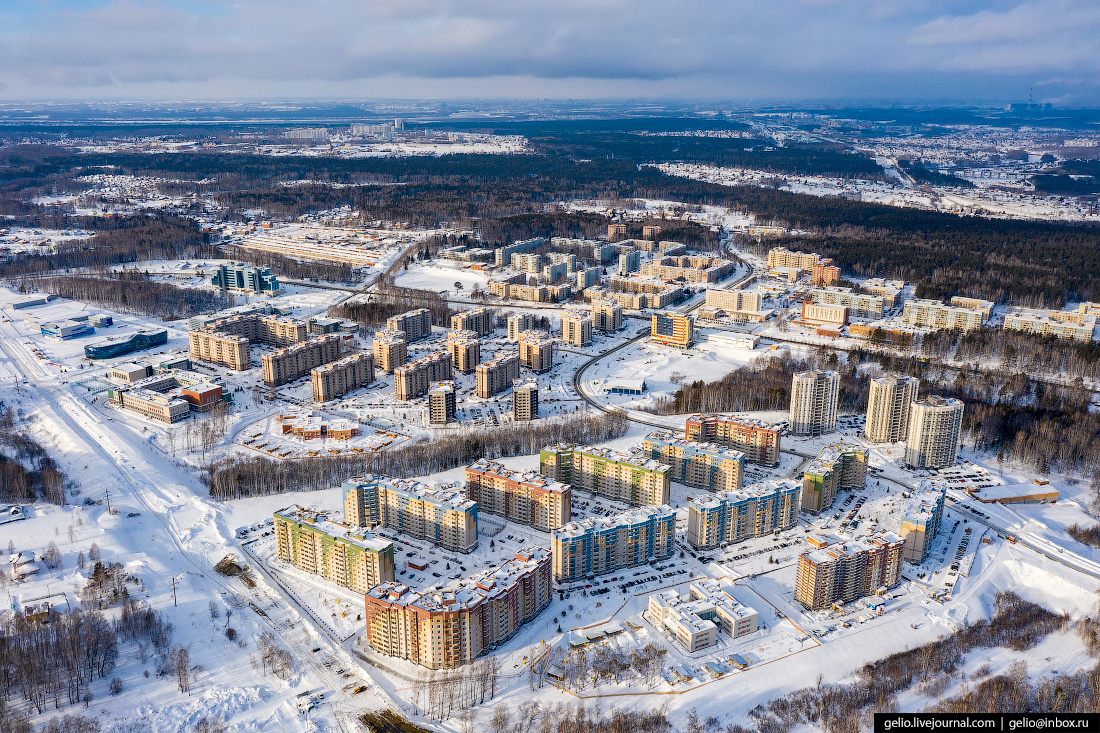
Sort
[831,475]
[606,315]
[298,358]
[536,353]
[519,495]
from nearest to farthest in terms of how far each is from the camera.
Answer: [519,495], [831,475], [298,358], [536,353], [606,315]

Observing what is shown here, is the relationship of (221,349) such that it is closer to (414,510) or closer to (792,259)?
(414,510)

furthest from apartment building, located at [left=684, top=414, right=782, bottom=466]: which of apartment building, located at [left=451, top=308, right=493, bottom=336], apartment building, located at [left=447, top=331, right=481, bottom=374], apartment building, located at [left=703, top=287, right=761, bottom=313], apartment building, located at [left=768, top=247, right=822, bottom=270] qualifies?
apartment building, located at [left=768, top=247, right=822, bottom=270]

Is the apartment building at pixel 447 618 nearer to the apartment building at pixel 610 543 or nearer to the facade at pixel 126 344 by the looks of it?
the apartment building at pixel 610 543

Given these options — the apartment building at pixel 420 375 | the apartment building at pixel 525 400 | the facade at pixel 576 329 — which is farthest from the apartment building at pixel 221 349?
the facade at pixel 576 329

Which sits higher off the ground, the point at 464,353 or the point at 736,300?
the point at 736,300

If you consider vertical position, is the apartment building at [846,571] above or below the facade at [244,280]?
below

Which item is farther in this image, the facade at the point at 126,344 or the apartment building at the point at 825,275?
the apartment building at the point at 825,275

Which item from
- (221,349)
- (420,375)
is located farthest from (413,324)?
(221,349)
